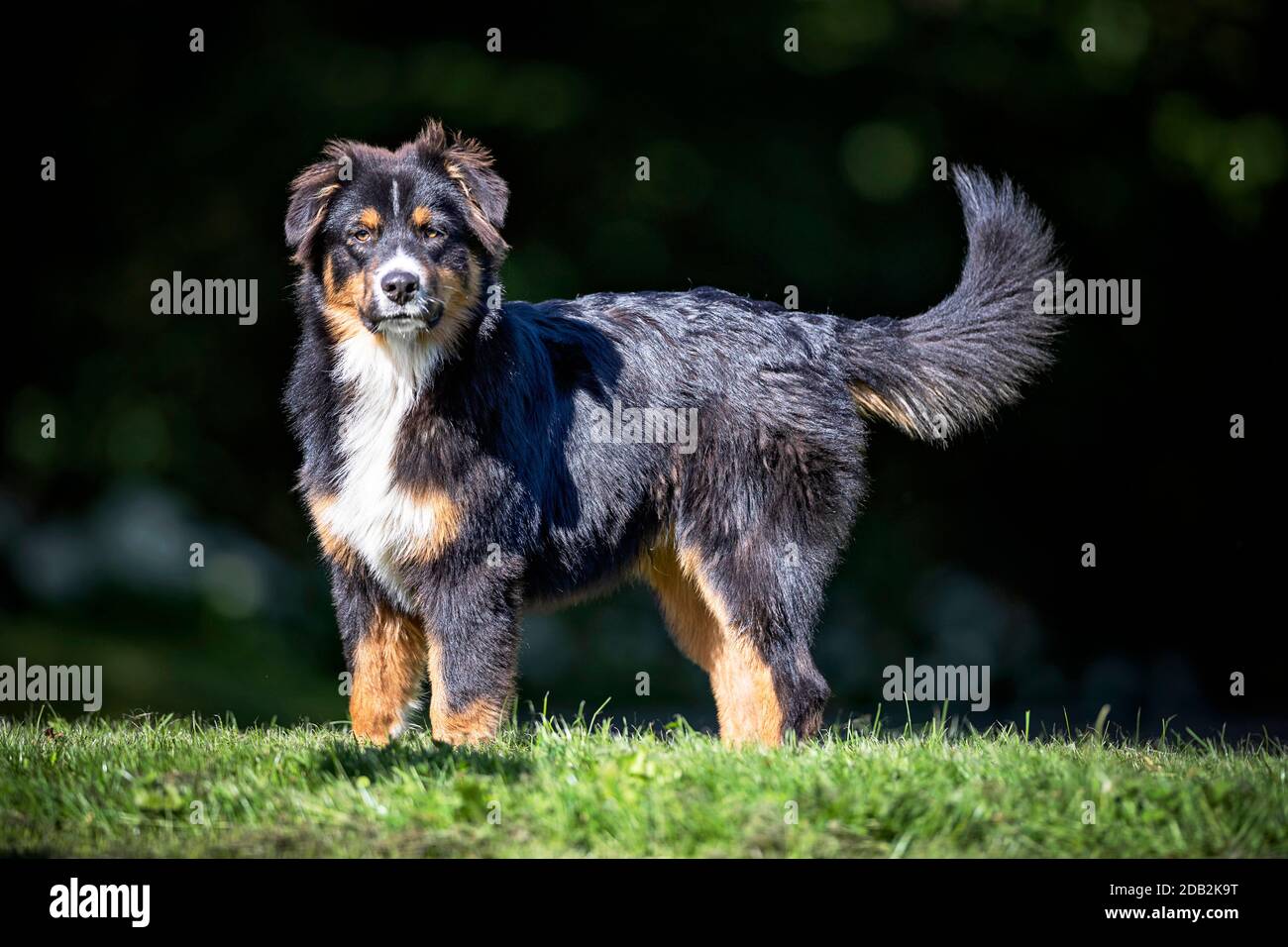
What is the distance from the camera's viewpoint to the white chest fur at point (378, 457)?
575 cm

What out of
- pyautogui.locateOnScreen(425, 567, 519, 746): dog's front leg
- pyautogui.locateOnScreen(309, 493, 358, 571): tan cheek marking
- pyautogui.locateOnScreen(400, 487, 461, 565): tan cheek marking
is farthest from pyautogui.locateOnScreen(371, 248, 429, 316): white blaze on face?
pyautogui.locateOnScreen(425, 567, 519, 746): dog's front leg

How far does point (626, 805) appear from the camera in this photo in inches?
171

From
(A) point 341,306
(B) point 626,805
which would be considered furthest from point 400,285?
(B) point 626,805

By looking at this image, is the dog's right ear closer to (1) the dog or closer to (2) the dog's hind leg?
(1) the dog

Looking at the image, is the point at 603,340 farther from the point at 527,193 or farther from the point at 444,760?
the point at 527,193

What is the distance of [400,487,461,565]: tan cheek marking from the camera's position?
226 inches

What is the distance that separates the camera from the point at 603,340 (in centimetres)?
647

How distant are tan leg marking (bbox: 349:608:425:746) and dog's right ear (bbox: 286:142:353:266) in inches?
61.6

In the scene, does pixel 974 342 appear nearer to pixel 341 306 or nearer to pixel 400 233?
pixel 400 233

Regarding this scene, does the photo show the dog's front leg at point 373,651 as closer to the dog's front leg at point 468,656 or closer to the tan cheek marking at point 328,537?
the tan cheek marking at point 328,537

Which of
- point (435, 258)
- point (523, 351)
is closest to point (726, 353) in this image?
point (523, 351)

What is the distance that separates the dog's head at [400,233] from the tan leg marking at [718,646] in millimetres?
1602

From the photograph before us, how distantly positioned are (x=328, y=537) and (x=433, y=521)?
0.53 metres

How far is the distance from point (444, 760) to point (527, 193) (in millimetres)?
5230
